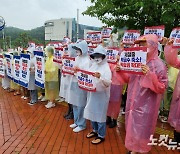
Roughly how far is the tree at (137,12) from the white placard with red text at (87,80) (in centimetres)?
319

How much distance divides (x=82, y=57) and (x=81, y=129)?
1472mm

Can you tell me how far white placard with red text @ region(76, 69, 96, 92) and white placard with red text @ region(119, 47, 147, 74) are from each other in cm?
75

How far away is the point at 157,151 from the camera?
14.0ft

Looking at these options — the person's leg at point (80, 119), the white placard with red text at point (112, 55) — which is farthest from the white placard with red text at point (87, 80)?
the white placard with red text at point (112, 55)

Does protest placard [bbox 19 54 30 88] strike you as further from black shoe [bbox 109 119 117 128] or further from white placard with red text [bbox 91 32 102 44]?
black shoe [bbox 109 119 117 128]

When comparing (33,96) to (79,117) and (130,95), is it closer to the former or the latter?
(79,117)

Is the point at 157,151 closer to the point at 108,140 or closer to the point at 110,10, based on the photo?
the point at 108,140

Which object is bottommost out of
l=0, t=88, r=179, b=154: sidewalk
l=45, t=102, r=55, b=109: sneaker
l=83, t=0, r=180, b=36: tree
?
l=0, t=88, r=179, b=154: sidewalk

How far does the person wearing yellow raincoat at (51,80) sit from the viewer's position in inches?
260

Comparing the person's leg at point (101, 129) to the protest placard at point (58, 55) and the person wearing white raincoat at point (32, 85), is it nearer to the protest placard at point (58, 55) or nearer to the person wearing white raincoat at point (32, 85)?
the protest placard at point (58, 55)

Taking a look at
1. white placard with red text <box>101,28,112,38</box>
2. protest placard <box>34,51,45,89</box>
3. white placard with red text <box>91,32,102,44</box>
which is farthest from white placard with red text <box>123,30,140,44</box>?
protest placard <box>34,51,45,89</box>

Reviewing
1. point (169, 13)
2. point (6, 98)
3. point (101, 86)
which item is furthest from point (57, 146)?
point (169, 13)

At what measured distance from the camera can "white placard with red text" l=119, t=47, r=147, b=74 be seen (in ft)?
10.8

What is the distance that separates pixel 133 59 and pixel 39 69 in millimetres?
3703
